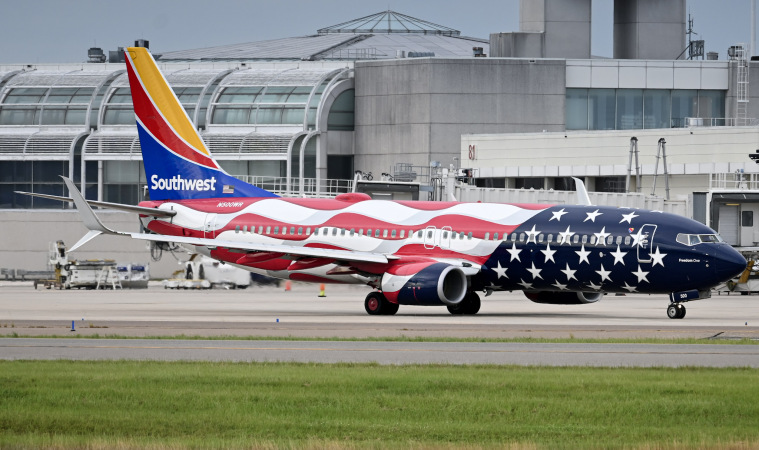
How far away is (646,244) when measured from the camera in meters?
39.2

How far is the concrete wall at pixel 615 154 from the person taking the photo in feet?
239

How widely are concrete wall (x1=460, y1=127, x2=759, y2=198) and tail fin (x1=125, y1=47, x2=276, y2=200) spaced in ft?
110

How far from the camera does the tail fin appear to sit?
1889 inches

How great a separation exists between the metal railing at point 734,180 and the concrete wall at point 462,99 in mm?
17725

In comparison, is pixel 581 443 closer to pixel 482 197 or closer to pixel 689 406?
pixel 689 406

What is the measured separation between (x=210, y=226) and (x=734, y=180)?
35.8m

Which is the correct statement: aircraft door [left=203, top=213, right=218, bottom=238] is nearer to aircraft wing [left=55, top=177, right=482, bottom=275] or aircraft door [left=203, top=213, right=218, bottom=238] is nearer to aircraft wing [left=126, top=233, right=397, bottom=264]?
aircraft wing [left=55, top=177, right=482, bottom=275]

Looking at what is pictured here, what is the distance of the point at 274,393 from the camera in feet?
62.8

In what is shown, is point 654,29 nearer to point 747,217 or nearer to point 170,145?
point 747,217

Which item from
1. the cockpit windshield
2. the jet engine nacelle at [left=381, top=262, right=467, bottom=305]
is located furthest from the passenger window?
the jet engine nacelle at [left=381, top=262, right=467, bottom=305]

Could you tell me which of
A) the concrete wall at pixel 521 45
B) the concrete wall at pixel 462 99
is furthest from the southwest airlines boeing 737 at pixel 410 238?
the concrete wall at pixel 521 45

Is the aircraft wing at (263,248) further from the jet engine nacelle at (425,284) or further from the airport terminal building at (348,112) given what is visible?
the airport terminal building at (348,112)

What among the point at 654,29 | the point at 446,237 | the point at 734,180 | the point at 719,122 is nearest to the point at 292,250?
the point at 446,237

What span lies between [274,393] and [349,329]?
14554 mm
